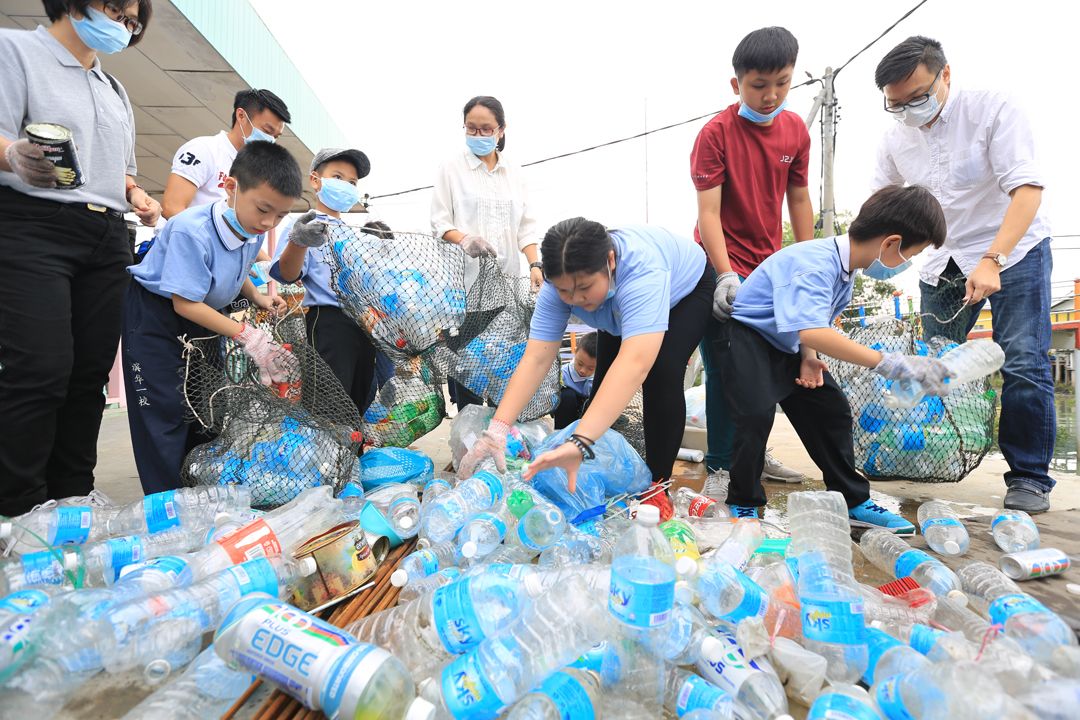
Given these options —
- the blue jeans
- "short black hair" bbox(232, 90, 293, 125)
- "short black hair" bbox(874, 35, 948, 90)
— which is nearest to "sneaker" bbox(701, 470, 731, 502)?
the blue jeans

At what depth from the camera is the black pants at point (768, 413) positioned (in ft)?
7.68

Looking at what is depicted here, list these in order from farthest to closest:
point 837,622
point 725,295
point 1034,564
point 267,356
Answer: point 725,295, point 267,356, point 1034,564, point 837,622

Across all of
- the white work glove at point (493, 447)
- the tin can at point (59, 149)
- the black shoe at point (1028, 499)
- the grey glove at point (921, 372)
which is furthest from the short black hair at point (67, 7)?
the black shoe at point (1028, 499)

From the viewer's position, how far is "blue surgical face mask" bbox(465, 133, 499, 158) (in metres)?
3.16

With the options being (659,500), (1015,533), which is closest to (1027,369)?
(1015,533)

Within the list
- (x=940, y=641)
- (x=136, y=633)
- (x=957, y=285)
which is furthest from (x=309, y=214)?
(x=957, y=285)

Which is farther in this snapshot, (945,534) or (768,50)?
(768,50)

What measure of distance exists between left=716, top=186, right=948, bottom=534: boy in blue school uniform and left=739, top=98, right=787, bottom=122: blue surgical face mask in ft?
2.46

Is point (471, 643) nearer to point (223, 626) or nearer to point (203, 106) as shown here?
point (223, 626)

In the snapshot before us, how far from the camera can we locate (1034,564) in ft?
5.80

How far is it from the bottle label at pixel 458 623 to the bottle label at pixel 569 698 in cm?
21

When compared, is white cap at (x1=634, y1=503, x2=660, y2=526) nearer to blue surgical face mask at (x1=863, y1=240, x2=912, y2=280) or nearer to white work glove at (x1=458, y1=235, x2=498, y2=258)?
blue surgical face mask at (x1=863, y1=240, x2=912, y2=280)

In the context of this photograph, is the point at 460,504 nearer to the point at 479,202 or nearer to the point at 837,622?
the point at 837,622

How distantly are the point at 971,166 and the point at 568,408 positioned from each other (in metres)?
2.47
